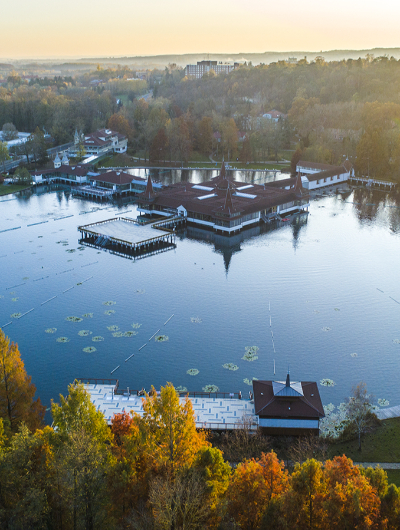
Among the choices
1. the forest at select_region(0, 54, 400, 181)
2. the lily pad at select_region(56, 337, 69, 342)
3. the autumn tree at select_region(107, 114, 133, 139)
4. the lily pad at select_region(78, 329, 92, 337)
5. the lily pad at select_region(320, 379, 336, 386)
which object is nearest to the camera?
the lily pad at select_region(320, 379, 336, 386)

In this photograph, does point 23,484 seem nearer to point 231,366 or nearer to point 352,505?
point 352,505

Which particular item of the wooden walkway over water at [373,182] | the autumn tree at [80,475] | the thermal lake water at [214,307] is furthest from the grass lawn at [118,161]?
the autumn tree at [80,475]

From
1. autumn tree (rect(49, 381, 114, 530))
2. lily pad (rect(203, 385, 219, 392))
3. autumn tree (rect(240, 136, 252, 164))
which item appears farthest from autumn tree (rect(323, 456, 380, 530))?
Answer: autumn tree (rect(240, 136, 252, 164))

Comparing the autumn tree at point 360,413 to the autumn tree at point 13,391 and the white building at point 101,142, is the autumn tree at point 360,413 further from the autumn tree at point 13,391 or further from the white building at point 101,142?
the white building at point 101,142

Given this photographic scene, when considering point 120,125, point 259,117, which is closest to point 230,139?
point 259,117

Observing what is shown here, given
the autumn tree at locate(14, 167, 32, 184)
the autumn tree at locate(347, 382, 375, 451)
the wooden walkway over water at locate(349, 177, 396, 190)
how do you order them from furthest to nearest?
the autumn tree at locate(14, 167, 32, 184) < the wooden walkway over water at locate(349, 177, 396, 190) < the autumn tree at locate(347, 382, 375, 451)

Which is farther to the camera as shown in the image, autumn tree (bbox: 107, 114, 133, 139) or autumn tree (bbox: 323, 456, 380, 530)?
autumn tree (bbox: 107, 114, 133, 139)

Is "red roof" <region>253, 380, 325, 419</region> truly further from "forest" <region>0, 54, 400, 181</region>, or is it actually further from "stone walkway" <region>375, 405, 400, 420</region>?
"forest" <region>0, 54, 400, 181</region>
